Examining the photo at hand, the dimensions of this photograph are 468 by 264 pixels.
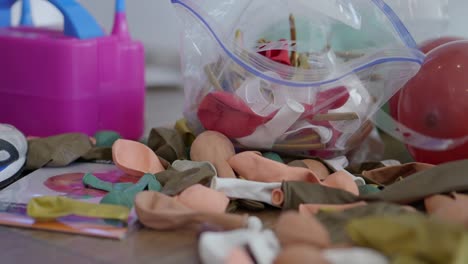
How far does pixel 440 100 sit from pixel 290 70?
0.17 m

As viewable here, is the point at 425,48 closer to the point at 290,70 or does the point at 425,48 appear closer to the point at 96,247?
the point at 290,70

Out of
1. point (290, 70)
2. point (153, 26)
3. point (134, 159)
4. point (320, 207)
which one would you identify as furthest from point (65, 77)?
point (153, 26)

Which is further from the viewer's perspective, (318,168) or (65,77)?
(65,77)

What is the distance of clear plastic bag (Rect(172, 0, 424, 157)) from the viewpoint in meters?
0.69

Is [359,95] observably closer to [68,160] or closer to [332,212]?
[332,212]

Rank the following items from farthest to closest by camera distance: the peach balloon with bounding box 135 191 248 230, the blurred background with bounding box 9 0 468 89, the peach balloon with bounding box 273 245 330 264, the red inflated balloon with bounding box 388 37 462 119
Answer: the blurred background with bounding box 9 0 468 89, the red inflated balloon with bounding box 388 37 462 119, the peach balloon with bounding box 135 191 248 230, the peach balloon with bounding box 273 245 330 264

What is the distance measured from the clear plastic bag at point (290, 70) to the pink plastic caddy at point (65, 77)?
6.8 inches

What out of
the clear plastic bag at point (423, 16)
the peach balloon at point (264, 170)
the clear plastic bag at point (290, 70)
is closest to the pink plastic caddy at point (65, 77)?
the clear plastic bag at point (290, 70)

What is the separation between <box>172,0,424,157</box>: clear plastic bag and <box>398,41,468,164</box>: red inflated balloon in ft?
0.11

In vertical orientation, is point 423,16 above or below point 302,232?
above

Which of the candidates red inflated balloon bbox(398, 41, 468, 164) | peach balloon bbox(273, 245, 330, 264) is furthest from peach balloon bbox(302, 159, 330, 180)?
peach balloon bbox(273, 245, 330, 264)

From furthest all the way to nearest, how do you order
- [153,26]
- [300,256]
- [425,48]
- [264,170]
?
1. [153,26]
2. [425,48]
3. [264,170]
4. [300,256]

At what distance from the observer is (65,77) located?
85cm

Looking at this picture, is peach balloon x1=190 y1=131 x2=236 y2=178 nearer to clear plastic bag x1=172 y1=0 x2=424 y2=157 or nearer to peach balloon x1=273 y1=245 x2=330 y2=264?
clear plastic bag x1=172 y1=0 x2=424 y2=157
